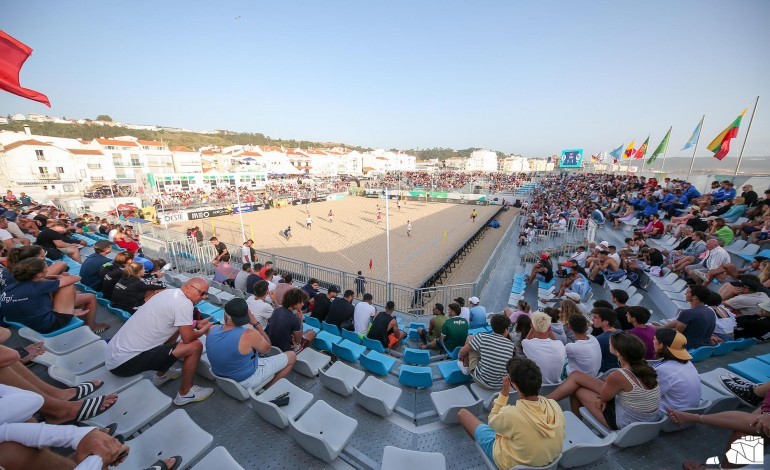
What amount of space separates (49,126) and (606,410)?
102 metres

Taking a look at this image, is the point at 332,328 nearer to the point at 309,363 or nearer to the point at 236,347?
the point at 309,363

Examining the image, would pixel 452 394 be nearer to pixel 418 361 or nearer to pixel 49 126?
pixel 418 361

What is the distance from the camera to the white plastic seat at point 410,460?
7.86 feet

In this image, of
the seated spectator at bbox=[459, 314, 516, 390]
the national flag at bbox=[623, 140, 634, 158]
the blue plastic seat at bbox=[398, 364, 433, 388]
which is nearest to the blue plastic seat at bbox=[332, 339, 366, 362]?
the blue plastic seat at bbox=[398, 364, 433, 388]

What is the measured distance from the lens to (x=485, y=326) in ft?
21.1

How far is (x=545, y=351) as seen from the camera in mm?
Result: 3529

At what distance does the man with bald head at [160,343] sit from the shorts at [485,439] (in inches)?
121

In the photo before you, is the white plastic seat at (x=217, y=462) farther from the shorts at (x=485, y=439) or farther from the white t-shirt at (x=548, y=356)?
the white t-shirt at (x=548, y=356)

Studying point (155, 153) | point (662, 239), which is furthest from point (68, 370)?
point (155, 153)

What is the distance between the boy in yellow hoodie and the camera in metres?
2.16

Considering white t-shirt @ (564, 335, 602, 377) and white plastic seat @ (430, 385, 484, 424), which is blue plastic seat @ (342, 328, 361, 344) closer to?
white plastic seat @ (430, 385, 484, 424)

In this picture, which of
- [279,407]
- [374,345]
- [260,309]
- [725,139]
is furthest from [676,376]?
[725,139]

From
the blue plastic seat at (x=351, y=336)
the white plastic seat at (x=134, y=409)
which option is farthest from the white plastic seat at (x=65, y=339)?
the blue plastic seat at (x=351, y=336)

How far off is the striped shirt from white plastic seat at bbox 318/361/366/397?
5.16ft
